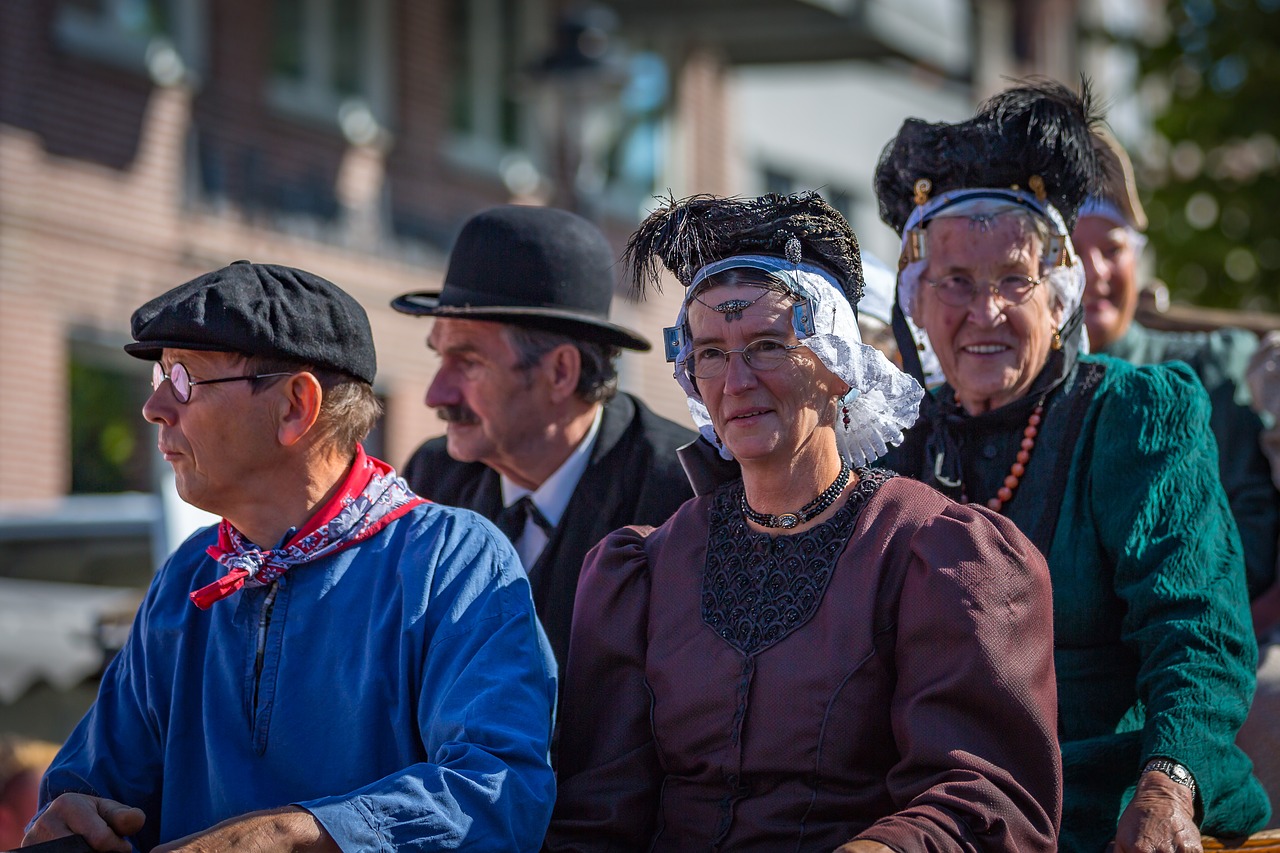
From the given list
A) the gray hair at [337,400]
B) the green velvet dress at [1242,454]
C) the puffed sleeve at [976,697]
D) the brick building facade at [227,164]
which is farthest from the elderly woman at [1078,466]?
the brick building facade at [227,164]

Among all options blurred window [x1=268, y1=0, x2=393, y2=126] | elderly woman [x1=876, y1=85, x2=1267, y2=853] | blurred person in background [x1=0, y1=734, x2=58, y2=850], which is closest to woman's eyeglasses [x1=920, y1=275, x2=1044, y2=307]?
elderly woman [x1=876, y1=85, x2=1267, y2=853]

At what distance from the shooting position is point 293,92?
1073cm

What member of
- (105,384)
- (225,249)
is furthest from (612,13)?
(105,384)

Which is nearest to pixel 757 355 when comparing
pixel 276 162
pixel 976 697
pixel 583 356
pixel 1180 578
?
pixel 976 697

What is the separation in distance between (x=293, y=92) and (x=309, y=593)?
327 inches

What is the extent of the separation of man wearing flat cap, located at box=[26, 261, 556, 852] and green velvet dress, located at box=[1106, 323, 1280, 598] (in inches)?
85.0

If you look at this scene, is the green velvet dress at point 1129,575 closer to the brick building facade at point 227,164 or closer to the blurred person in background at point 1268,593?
the blurred person in background at point 1268,593

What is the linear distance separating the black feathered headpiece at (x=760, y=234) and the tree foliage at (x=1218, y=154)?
24.4 feet

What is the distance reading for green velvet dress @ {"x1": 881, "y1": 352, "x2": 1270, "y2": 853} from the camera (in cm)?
309

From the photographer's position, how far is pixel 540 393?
4.10 meters

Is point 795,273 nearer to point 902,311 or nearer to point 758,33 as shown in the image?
point 902,311

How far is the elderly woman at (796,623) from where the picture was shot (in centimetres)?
269

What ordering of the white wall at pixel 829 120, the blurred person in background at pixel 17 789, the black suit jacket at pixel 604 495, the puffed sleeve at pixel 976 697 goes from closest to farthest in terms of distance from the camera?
the puffed sleeve at pixel 976 697
the black suit jacket at pixel 604 495
the blurred person in background at pixel 17 789
the white wall at pixel 829 120

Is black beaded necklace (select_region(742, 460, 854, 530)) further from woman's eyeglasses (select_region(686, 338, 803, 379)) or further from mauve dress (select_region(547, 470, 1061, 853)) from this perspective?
woman's eyeglasses (select_region(686, 338, 803, 379))
